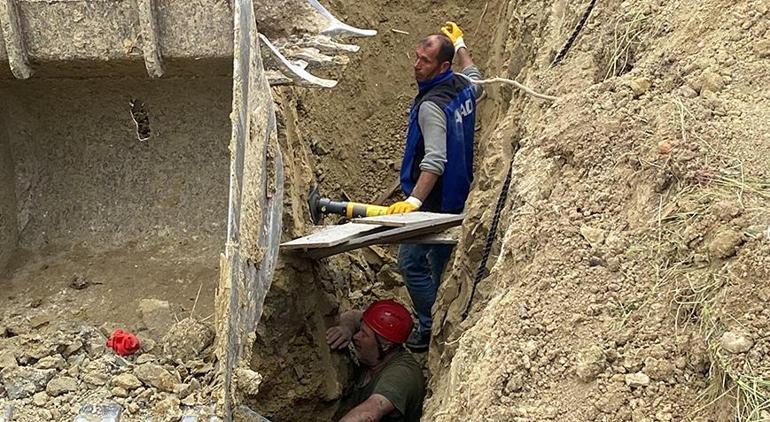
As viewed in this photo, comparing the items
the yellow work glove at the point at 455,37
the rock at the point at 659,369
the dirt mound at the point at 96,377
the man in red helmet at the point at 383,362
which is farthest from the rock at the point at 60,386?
the yellow work glove at the point at 455,37

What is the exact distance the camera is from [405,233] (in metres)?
Result: 4.23

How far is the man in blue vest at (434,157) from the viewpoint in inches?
192

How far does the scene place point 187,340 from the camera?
3500mm

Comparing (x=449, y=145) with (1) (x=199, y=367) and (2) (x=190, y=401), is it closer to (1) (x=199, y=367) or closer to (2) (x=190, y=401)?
(1) (x=199, y=367)

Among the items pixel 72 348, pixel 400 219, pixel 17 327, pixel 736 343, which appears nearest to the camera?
pixel 736 343

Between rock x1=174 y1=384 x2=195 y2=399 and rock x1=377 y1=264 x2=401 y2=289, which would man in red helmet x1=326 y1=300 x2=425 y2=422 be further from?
rock x1=174 y1=384 x2=195 y2=399

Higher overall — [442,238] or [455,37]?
[455,37]

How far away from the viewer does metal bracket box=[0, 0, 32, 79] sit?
148 inches

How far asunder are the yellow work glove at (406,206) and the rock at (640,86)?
5.81 ft

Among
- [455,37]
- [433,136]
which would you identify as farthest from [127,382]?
[455,37]

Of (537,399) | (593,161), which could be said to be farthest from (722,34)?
(537,399)

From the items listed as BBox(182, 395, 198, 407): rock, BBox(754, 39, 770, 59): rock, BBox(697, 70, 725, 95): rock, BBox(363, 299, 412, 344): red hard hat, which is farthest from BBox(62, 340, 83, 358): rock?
BBox(754, 39, 770, 59): rock

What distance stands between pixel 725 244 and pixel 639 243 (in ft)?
1.06

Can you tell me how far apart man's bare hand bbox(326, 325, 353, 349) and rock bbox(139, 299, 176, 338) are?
1245 mm
